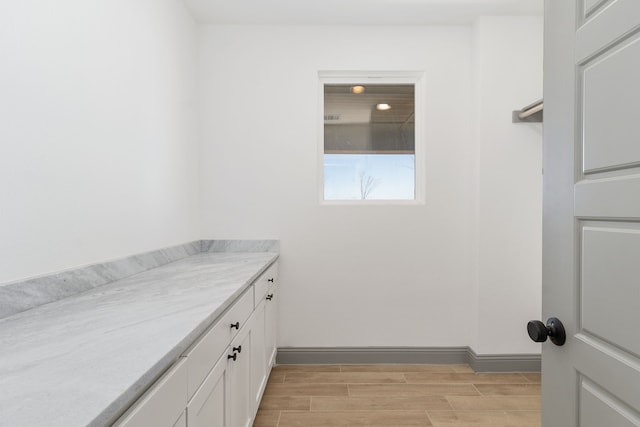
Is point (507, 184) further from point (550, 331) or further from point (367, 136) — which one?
point (550, 331)

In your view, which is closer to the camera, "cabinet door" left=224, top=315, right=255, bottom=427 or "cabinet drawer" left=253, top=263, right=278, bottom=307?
"cabinet door" left=224, top=315, right=255, bottom=427

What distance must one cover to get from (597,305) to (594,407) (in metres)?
0.23

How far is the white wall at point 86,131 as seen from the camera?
1.21 metres

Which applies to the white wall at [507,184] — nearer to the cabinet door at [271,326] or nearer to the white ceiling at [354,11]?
the white ceiling at [354,11]

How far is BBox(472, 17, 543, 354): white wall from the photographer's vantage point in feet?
8.92

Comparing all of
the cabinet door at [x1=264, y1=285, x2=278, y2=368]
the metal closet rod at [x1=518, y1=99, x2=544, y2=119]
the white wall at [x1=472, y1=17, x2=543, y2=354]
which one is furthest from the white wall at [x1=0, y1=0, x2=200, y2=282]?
the metal closet rod at [x1=518, y1=99, x2=544, y2=119]

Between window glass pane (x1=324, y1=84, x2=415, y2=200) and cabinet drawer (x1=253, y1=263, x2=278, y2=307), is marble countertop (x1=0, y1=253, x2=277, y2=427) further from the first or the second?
window glass pane (x1=324, y1=84, x2=415, y2=200)

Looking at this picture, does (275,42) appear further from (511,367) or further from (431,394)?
A: (511,367)

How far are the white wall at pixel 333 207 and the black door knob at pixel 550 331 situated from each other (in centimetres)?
189

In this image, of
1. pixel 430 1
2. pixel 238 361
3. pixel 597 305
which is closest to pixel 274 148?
pixel 430 1

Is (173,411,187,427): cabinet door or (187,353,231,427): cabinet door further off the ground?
(173,411,187,427): cabinet door

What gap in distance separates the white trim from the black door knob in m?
1.93

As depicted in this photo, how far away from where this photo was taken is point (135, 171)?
6.33 ft

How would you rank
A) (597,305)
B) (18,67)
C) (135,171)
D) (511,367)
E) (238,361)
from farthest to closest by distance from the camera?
(511,367), (135,171), (238,361), (18,67), (597,305)
